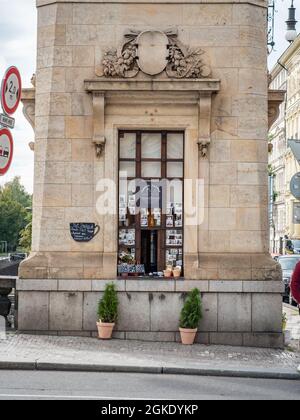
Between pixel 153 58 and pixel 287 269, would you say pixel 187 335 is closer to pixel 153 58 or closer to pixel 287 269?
pixel 153 58

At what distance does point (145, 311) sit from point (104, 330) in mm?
819

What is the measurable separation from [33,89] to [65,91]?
866 mm

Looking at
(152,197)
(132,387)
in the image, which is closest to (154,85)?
(152,197)

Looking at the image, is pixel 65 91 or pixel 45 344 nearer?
pixel 45 344

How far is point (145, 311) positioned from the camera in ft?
45.4

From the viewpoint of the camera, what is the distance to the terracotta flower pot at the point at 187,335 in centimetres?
1351

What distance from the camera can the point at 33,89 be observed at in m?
14.6

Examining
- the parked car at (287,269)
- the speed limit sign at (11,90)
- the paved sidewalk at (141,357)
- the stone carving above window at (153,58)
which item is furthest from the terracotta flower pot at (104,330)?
the parked car at (287,269)

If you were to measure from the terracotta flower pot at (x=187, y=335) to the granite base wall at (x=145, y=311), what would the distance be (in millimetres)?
279

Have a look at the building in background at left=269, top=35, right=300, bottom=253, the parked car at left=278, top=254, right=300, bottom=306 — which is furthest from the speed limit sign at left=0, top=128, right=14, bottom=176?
the building in background at left=269, top=35, right=300, bottom=253

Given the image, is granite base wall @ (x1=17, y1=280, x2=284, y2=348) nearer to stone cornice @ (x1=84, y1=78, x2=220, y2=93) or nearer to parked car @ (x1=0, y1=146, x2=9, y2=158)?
parked car @ (x1=0, y1=146, x2=9, y2=158)
